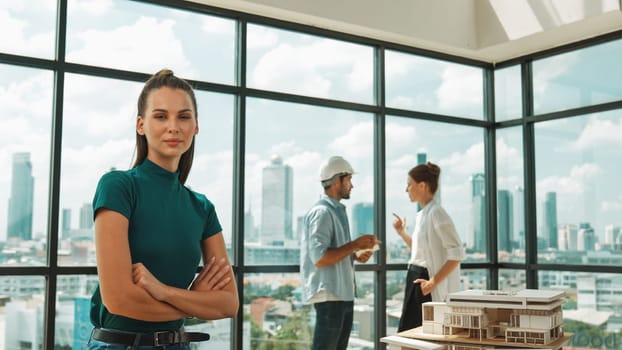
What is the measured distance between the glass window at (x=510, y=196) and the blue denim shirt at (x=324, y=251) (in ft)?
6.63

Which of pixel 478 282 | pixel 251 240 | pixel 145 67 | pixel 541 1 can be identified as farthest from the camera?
pixel 478 282

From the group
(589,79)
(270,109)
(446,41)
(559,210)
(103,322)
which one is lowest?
(103,322)

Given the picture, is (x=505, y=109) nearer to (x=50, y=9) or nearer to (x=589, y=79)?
(x=589, y=79)

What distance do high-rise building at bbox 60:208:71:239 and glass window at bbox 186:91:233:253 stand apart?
2.64 feet

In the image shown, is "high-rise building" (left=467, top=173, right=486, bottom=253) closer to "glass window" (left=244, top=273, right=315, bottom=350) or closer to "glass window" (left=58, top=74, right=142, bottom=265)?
"glass window" (left=244, top=273, right=315, bottom=350)

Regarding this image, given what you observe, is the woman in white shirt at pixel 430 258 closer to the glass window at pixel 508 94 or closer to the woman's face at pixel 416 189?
the woman's face at pixel 416 189

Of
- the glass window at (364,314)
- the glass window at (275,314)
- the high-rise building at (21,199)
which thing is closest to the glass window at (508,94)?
the glass window at (364,314)

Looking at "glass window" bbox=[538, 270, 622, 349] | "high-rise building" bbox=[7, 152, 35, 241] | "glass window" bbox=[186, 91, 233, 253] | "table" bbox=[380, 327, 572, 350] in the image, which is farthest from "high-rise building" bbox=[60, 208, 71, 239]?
"glass window" bbox=[538, 270, 622, 349]

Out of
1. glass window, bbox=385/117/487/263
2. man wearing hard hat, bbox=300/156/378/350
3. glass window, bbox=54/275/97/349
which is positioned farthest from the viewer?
glass window, bbox=385/117/487/263

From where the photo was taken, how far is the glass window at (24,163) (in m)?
3.57

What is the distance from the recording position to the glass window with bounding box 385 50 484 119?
5176mm

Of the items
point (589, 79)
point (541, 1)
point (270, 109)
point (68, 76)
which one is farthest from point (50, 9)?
point (589, 79)

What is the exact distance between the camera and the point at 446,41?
5.18 meters

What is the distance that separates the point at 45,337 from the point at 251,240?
4.50ft
